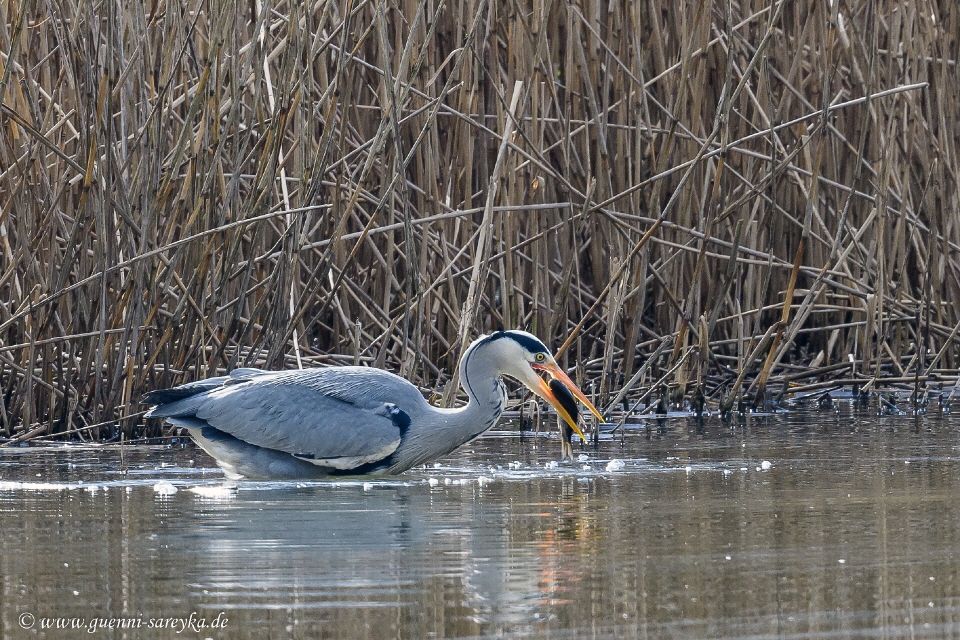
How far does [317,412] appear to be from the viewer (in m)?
6.51

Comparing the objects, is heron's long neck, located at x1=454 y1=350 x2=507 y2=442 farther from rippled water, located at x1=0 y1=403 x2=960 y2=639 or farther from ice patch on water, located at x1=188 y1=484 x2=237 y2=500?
ice patch on water, located at x1=188 y1=484 x2=237 y2=500

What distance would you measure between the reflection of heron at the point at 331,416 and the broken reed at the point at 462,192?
511mm

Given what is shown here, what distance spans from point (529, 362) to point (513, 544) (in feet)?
7.32

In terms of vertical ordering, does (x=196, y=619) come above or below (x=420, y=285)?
below

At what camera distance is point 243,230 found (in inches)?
278

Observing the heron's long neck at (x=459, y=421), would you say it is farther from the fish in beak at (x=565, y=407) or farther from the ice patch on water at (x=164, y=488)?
the ice patch on water at (x=164, y=488)

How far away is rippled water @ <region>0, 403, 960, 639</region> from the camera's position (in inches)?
136

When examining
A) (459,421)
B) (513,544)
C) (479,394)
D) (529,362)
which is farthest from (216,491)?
A: (513,544)

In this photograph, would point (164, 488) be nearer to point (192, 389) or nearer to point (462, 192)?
point (192, 389)

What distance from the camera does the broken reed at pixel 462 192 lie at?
6.99 metres

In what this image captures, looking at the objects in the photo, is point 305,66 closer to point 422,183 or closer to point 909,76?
point 422,183

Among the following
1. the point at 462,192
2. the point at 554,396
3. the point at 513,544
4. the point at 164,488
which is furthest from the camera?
the point at 462,192

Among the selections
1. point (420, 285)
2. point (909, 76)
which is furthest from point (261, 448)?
point (909, 76)

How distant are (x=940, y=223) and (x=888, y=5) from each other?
127cm
